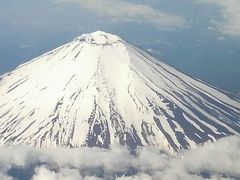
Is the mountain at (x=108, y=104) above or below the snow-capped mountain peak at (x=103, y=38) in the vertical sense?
below

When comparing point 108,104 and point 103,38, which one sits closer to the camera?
point 108,104

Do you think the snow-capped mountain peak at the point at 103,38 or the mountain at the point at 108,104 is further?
the snow-capped mountain peak at the point at 103,38

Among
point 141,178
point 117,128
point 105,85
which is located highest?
point 105,85

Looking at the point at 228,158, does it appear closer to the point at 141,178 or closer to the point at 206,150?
the point at 206,150

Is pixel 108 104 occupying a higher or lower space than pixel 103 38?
lower

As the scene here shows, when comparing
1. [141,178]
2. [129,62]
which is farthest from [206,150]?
[129,62]

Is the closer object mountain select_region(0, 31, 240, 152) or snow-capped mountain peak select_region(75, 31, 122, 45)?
mountain select_region(0, 31, 240, 152)

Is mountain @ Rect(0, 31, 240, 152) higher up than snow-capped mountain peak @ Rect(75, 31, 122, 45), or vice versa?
snow-capped mountain peak @ Rect(75, 31, 122, 45)

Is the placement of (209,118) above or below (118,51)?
below
